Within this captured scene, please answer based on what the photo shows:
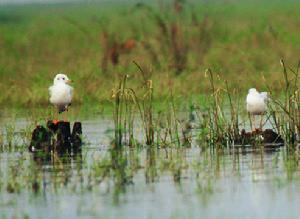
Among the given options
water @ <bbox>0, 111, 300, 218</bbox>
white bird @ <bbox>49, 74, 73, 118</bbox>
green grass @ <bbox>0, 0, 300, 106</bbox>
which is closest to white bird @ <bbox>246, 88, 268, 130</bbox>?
green grass @ <bbox>0, 0, 300, 106</bbox>

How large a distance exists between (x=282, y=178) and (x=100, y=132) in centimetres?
680

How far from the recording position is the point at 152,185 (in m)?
15.4

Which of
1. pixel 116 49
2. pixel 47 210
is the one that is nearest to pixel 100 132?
pixel 47 210

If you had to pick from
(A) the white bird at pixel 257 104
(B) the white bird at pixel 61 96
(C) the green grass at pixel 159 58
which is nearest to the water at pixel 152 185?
(A) the white bird at pixel 257 104

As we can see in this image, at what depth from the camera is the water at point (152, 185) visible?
13836 millimetres

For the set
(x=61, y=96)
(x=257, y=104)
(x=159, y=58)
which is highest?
(x=159, y=58)

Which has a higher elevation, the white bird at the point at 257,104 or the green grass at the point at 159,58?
the green grass at the point at 159,58

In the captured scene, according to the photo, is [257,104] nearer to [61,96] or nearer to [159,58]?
[61,96]

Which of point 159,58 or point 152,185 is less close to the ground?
point 159,58

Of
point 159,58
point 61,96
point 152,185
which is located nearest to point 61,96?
point 61,96

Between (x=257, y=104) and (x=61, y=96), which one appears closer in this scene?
(x=257, y=104)

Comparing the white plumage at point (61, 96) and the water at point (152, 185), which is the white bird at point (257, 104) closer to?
the water at point (152, 185)

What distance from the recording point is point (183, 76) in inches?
1231

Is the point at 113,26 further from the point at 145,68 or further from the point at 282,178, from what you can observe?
the point at 282,178
